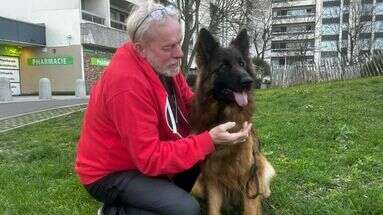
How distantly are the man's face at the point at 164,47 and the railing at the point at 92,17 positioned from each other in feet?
101

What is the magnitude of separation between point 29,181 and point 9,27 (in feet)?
84.5

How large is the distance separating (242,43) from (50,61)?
30629mm

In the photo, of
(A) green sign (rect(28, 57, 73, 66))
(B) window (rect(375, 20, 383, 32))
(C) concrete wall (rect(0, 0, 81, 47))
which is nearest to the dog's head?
(C) concrete wall (rect(0, 0, 81, 47))

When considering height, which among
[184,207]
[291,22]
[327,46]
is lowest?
[184,207]

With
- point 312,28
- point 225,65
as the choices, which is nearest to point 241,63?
point 225,65

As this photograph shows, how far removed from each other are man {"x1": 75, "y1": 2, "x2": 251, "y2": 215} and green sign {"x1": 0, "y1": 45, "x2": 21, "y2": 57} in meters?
29.6

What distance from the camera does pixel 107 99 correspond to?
292 centimetres

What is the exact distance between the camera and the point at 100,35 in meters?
33.8

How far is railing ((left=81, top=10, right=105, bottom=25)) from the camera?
32688 mm

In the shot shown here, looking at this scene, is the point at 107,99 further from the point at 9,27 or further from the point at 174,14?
the point at 9,27

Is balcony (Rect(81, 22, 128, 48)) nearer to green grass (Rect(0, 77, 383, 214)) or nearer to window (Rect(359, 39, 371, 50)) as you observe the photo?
green grass (Rect(0, 77, 383, 214))

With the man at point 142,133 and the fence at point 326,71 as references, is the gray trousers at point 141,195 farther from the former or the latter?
the fence at point 326,71

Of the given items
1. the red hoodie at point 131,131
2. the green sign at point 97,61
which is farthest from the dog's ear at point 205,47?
A: the green sign at point 97,61

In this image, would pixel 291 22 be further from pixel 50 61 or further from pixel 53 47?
pixel 50 61
